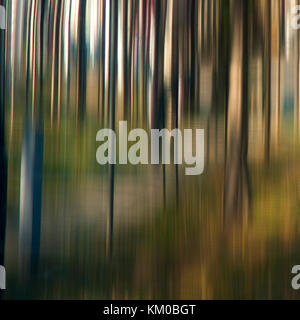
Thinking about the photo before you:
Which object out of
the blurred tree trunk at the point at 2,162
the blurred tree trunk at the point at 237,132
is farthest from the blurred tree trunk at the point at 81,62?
the blurred tree trunk at the point at 237,132

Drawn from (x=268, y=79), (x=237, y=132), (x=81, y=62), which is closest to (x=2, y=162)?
(x=81, y=62)

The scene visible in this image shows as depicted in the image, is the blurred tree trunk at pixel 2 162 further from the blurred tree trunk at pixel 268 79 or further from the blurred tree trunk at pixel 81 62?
the blurred tree trunk at pixel 268 79

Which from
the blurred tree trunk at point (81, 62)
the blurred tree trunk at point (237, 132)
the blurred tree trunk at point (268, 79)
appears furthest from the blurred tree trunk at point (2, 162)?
the blurred tree trunk at point (268, 79)

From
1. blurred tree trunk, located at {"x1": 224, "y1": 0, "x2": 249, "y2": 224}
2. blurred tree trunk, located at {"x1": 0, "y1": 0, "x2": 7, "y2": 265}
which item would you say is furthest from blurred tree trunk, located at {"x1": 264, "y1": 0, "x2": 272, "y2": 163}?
blurred tree trunk, located at {"x1": 0, "y1": 0, "x2": 7, "y2": 265}

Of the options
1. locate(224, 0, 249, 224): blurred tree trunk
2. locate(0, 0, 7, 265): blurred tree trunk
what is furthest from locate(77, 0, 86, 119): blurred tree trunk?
locate(224, 0, 249, 224): blurred tree trunk

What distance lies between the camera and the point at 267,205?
56.2 inches

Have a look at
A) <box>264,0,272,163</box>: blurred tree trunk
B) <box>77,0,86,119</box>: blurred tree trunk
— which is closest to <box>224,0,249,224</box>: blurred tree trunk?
<box>264,0,272,163</box>: blurred tree trunk

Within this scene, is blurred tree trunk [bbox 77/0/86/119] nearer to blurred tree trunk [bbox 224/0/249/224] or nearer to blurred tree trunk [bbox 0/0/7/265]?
blurred tree trunk [bbox 0/0/7/265]

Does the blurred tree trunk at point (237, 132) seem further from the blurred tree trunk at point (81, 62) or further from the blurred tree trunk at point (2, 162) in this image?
the blurred tree trunk at point (2, 162)

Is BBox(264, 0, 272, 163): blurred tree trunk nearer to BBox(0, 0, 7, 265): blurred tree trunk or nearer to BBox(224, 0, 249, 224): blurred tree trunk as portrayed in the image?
BBox(224, 0, 249, 224): blurred tree trunk

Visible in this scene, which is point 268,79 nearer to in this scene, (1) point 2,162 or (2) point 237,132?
(2) point 237,132

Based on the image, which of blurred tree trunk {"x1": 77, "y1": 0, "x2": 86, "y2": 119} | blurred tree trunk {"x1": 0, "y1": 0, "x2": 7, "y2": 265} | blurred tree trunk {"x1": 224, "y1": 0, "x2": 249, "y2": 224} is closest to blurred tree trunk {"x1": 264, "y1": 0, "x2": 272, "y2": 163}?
blurred tree trunk {"x1": 224, "y1": 0, "x2": 249, "y2": 224}
